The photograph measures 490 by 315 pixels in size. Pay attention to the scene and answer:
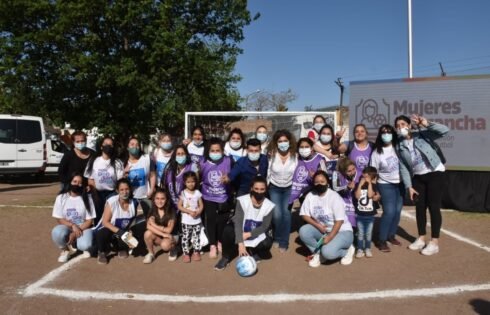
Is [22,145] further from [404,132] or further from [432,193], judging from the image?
[432,193]

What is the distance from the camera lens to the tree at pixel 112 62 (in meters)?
13.7

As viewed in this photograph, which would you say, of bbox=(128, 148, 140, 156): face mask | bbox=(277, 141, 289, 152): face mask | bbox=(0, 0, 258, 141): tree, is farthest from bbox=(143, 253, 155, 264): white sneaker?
bbox=(0, 0, 258, 141): tree

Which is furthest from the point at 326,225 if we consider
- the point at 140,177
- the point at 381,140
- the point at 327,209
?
the point at 140,177

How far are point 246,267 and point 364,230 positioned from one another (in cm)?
169

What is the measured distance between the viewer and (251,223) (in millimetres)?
5445

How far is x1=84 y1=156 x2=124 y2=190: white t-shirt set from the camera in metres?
6.05

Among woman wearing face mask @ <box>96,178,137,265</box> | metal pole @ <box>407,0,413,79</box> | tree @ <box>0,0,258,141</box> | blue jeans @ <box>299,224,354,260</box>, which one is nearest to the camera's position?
blue jeans @ <box>299,224,354,260</box>

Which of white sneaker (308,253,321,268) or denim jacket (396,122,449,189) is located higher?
denim jacket (396,122,449,189)

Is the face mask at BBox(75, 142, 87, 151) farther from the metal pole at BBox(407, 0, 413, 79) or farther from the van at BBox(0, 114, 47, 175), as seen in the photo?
the metal pole at BBox(407, 0, 413, 79)

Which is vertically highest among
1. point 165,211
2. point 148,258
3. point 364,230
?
point 165,211

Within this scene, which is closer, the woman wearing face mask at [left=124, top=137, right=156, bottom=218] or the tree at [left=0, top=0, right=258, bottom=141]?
the woman wearing face mask at [left=124, top=137, right=156, bottom=218]

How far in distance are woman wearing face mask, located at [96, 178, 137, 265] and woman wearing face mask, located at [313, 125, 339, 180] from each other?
2.72m

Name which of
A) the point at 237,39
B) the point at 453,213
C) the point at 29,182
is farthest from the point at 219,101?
the point at 453,213

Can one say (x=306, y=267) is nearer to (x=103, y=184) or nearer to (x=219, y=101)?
(x=103, y=184)
